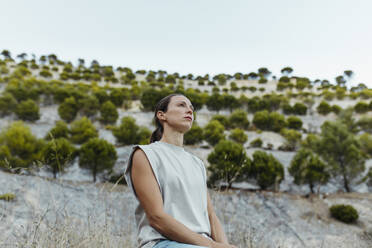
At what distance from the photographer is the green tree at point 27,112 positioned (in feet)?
70.2

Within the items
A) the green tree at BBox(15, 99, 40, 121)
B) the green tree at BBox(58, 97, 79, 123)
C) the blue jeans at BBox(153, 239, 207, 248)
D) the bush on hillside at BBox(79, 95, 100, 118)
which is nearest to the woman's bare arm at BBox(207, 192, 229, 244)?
the blue jeans at BBox(153, 239, 207, 248)

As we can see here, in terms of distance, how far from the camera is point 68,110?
23.5 meters

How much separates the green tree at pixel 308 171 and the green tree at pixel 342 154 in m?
1.00

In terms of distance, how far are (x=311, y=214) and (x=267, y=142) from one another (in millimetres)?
Result: 12583

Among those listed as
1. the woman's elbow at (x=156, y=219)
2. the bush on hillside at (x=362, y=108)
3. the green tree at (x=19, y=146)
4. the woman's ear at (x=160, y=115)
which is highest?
the woman's ear at (x=160, y=115)

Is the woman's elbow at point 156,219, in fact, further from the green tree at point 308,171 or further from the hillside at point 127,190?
the green tree at point 308,171

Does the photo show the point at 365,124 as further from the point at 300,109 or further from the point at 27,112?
the point at 27,112

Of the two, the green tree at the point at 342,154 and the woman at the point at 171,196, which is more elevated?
the woman at the point at 171,196

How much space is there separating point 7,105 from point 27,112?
265 centimetres

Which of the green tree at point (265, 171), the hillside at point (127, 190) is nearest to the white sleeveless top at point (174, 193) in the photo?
the hillside at point (127, 190)

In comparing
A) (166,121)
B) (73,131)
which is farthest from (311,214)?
(73,131)

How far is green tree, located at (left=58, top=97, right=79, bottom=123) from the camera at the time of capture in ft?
76.4

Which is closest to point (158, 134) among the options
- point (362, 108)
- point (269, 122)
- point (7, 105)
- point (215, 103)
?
point (7, 105)

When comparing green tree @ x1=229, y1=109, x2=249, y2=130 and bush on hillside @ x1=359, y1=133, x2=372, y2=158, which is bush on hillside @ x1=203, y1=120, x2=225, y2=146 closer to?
green tree @ x1=229, y1=109, x2=249, y2=130
